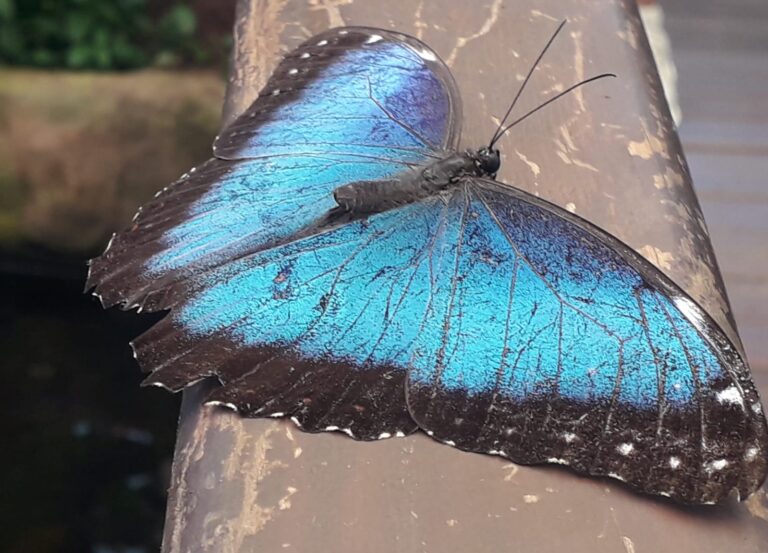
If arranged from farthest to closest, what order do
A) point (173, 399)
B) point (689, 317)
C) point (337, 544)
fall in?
point (173, 399), point (689, 317), point (337, 544)

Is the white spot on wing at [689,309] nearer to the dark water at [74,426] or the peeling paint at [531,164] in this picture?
the peeling paint at [531,164]

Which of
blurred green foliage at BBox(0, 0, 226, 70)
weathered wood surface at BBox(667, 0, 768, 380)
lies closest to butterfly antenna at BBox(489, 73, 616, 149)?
weathered wood surface at BBox(667, 0, 768, 380)

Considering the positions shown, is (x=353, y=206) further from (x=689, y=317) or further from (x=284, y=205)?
(x=689, y=317)

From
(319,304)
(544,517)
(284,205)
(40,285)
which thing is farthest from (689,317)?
(40,285)

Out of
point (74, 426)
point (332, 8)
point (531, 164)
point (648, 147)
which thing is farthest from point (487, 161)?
point (74, 426)

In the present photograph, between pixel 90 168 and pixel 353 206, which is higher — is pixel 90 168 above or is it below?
below

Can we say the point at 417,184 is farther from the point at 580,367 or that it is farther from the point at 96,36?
the point at 96,36

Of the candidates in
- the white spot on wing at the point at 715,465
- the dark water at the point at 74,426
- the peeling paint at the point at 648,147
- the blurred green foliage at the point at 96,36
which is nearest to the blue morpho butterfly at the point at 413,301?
the white spot on wing at the point at 715,465

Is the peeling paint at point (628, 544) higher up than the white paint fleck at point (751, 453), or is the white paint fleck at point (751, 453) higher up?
the white paint fleck at point (751, 453)
